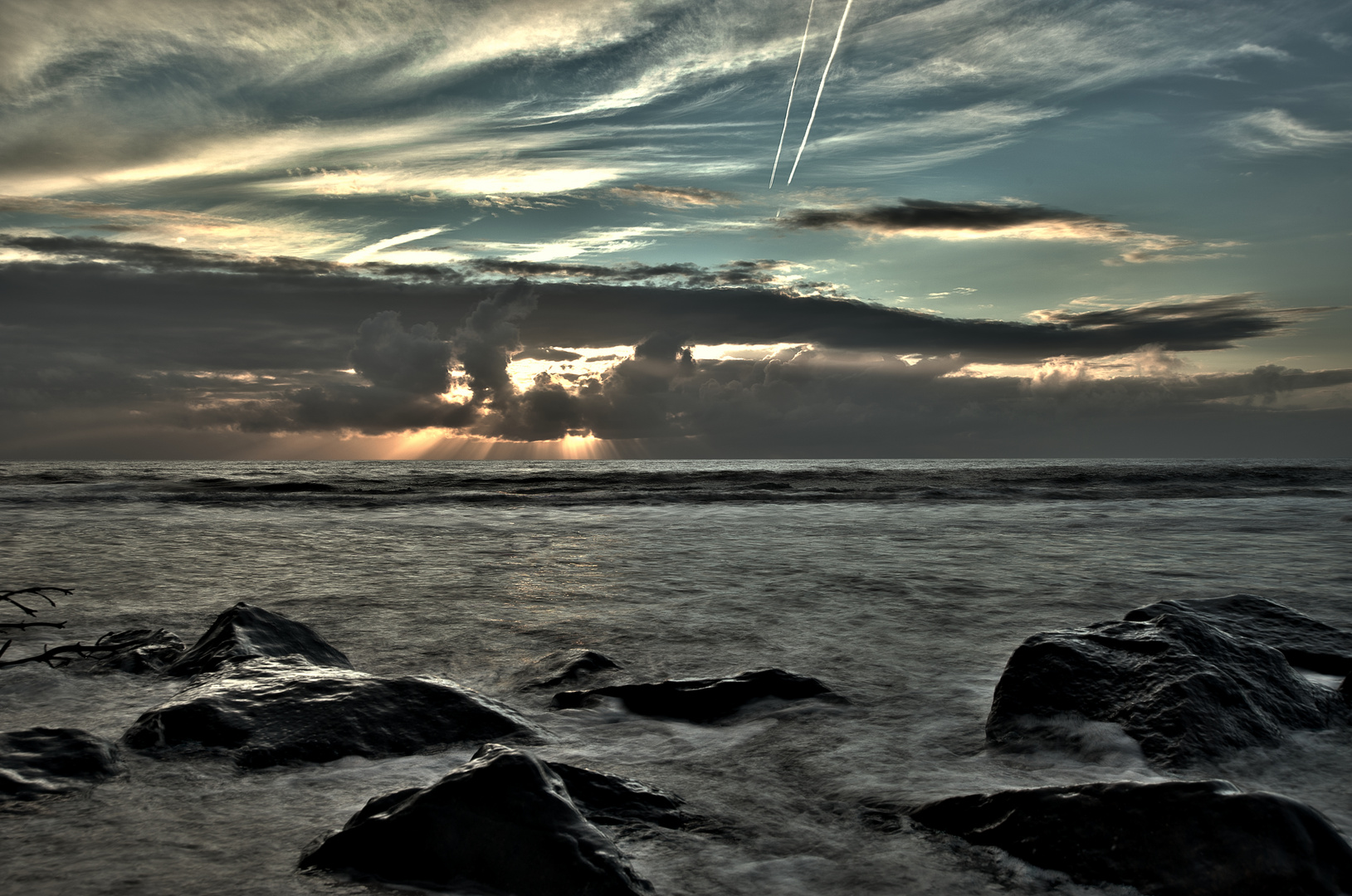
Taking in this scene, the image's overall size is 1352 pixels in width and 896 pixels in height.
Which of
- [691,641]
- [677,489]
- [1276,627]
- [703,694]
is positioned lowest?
[677,489]

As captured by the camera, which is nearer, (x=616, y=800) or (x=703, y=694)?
(x=616, y=800)

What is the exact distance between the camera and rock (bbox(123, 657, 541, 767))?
312cm

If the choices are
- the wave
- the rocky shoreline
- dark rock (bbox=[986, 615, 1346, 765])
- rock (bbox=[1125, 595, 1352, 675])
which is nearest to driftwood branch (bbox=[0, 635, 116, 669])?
the rocky shoreline

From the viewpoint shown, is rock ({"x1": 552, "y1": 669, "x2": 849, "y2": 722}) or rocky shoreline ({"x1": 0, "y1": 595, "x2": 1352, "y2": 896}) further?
rock ({"x1": 552, "y1": 669, "x2": 849, "y2": 722})

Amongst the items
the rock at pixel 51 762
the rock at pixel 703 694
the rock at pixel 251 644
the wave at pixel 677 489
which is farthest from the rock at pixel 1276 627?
the wave at pixel 677 489

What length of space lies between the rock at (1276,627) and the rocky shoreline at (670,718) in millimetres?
14

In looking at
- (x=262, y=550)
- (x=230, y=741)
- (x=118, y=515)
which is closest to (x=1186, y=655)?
(x=230, y=741)

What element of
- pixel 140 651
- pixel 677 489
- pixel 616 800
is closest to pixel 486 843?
pixel 616 800

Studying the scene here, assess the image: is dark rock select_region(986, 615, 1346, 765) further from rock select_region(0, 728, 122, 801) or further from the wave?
the wave

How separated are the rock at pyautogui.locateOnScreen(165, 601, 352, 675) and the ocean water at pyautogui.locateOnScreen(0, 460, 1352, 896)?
20 cm

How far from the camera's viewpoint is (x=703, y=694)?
3.97 meters

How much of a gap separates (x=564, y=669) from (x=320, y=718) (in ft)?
5.04

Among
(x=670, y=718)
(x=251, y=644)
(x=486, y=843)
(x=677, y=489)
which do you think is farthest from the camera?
(x=677, y=489)

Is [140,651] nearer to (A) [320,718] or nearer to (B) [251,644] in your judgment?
(B) [251,644]
